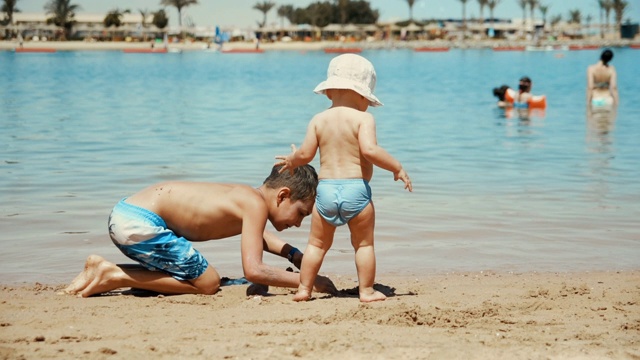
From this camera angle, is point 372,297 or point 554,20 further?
point 554,20

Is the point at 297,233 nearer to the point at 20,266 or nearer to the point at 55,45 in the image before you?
the point at 20,266

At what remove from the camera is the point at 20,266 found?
5605mm

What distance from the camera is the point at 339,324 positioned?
3.72 metres

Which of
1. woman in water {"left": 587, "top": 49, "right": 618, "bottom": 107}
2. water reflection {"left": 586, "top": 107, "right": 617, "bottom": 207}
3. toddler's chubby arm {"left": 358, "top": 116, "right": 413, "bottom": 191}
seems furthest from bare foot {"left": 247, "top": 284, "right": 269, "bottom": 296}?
woman in water {"left": 587, "top": 49, "right": 618, "bottom": 107}

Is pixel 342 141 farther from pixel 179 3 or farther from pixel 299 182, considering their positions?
pixel 179 3

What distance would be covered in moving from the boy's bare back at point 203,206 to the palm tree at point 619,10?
129103mm

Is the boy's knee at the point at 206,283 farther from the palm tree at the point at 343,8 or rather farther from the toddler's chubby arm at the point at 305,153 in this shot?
the palm tree at the point at 343,8

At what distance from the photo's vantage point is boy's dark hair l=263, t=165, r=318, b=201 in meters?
4.51

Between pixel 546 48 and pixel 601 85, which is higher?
pixel 546 48

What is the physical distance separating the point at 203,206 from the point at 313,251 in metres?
0.67

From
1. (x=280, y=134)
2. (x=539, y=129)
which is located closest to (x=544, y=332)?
(x=280, y=134)

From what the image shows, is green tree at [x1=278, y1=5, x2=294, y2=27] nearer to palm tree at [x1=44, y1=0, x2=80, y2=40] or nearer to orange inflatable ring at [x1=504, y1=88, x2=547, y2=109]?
palm tree at [x1=44, y1=0, x2=80, y2=40]

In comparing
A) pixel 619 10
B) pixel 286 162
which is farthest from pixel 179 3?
pixel 286 162

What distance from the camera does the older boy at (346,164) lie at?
4145 millimetres
